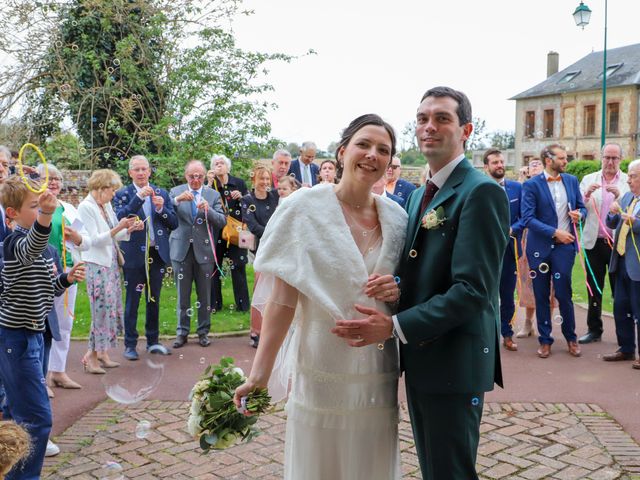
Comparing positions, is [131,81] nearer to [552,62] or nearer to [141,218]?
[141,218]

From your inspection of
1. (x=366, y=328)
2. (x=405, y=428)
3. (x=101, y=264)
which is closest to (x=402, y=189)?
(x=405, y=428)

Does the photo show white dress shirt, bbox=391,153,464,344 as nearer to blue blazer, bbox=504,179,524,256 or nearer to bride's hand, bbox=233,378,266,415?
bride's hand, bbox=233,378,266,415

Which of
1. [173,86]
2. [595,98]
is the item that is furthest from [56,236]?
[595,98]

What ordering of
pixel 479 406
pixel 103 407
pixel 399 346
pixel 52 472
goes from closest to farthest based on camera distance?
1. pixel 479 406
2. pixel 399 346
3. pixel 52 472
4. pixel 103 407

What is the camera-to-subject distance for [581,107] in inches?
1825

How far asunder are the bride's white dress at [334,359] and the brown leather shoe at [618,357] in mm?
5522

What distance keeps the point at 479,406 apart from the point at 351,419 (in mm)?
588

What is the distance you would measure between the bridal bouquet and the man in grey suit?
519 centimetres

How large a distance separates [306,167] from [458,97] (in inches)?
298

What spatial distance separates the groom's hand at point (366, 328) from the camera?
269 centimetres

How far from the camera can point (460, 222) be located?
2.65 metres

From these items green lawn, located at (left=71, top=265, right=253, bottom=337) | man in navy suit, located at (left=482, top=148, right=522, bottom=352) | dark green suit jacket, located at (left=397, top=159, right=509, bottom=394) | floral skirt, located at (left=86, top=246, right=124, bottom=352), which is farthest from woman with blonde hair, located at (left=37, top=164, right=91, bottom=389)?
man in navy suit, located at (left=482, top=148, right=522, bottom=352)

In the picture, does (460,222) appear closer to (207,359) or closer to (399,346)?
(399,346)

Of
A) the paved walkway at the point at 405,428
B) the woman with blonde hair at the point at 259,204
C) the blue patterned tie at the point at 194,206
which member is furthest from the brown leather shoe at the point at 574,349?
the blue patterned tie at the point at 194,206
